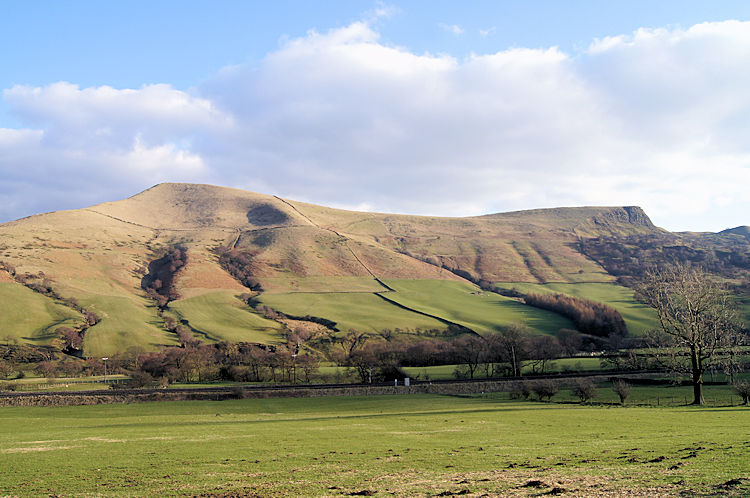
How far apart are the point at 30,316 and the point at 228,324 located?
Result: 58868 mm

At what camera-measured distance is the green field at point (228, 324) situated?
163875mm

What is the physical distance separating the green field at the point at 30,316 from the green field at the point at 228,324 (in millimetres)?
34587

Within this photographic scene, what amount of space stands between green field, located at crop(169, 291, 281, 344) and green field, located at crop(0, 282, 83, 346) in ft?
113

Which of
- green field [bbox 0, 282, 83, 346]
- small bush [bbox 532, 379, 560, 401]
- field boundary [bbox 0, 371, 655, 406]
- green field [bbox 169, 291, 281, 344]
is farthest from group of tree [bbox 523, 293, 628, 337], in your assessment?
green field [bbox 0, 282, 83, 346]

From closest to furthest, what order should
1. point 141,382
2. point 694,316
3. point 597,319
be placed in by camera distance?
1. point 694,316
2. point 141,382
3. point 597,319

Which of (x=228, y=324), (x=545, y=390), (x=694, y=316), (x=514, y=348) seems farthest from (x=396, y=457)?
(x=228, y=324)

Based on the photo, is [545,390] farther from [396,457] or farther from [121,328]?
[121,328]

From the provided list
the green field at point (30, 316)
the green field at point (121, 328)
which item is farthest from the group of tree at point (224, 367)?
the green field at point (30, 316)

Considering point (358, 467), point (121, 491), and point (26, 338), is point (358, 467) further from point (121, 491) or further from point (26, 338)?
point (26, 338)

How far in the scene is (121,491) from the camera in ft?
65.3

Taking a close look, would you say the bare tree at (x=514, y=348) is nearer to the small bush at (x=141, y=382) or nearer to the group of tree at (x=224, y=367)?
the group of tree at (x=224, y=367)

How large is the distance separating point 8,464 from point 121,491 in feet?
35.0

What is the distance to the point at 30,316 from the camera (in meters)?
164

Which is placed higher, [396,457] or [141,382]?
[396,457]
